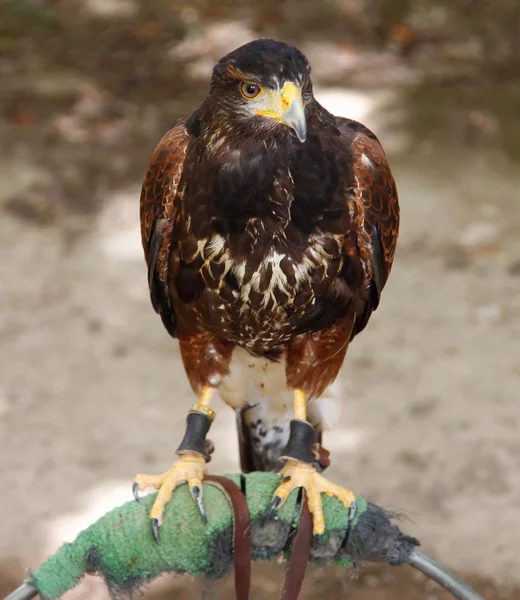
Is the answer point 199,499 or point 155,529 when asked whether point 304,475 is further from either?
point 155,529

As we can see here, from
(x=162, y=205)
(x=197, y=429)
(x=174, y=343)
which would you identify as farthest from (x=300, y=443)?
(x=174, y=343)

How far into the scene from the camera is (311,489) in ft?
8.17

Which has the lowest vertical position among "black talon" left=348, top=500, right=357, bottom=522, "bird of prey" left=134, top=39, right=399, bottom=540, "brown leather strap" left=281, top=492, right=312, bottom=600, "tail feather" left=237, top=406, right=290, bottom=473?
"brown leather strap" left=281, top=492, right=312, bottom=600

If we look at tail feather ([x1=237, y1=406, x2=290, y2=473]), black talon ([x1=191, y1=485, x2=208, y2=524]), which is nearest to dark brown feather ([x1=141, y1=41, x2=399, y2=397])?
tail feather ([x1=237, y1=406, x2=290, y2=473])

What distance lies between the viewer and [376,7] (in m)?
9.28

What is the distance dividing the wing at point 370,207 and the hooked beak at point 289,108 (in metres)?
0.39

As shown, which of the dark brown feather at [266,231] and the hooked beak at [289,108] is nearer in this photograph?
the hooked beak at [289,108]

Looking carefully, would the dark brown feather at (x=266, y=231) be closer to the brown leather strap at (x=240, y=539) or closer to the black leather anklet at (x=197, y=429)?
the black leather anklet at (x=197, y=429)

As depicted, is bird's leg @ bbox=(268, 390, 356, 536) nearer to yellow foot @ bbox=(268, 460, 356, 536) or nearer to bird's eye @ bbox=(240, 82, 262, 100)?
yellow foot @ bbox=(268, 460, 356, 536)

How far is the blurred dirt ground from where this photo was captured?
14.2ft

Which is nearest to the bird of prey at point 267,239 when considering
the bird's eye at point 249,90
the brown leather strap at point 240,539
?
the bird's eye at point 249,90

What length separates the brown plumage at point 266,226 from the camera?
2.34 metres

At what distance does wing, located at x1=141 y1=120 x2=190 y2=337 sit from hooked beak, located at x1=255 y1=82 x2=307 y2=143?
1.42 ft

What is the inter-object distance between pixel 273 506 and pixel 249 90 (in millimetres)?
1027
